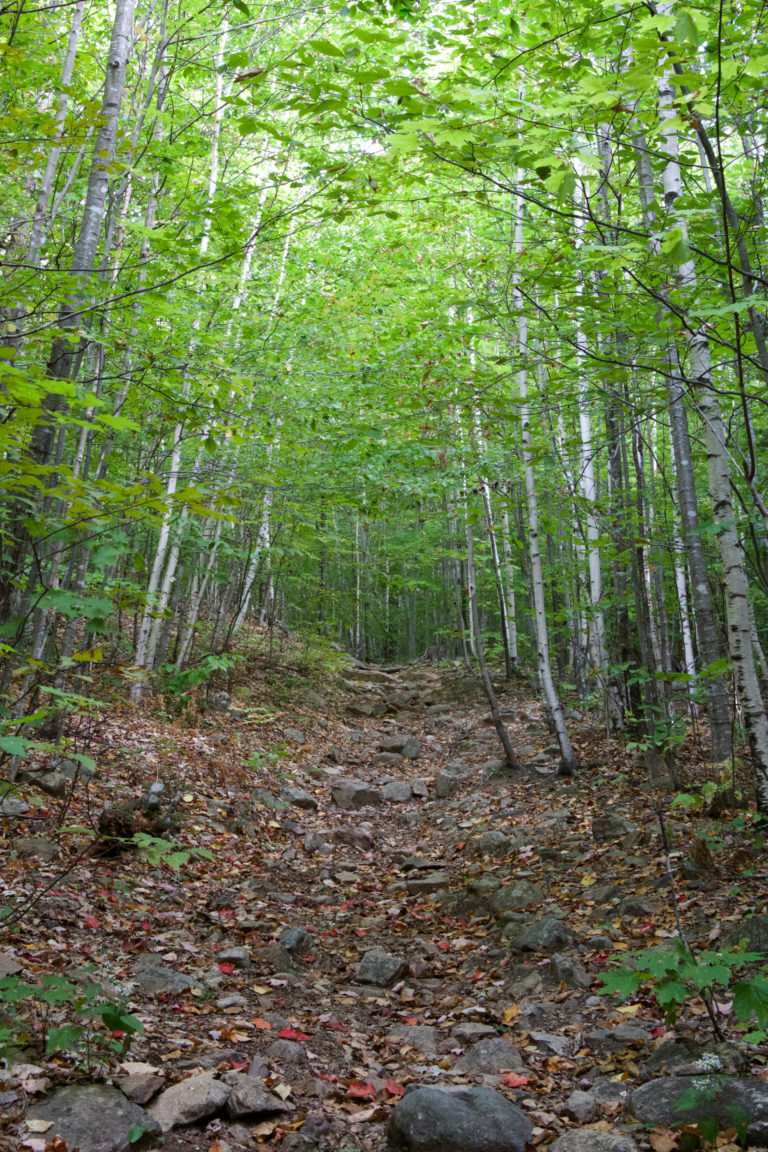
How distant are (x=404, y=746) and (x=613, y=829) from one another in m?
5.97

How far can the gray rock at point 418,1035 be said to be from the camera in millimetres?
3676

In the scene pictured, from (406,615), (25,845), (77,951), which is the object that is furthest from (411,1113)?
(406,615)

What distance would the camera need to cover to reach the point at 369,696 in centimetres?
1623

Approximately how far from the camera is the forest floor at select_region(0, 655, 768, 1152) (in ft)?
9.78

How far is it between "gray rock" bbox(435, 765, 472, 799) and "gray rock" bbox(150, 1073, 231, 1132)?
687 centimetres

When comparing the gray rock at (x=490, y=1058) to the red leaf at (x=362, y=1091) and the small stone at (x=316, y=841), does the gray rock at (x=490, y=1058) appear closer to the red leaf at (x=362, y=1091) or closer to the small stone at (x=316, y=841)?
the red leaf at (x=362, y=1091)

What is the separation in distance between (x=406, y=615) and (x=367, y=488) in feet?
64.1

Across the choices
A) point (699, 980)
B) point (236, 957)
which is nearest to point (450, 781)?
point (236, 957)

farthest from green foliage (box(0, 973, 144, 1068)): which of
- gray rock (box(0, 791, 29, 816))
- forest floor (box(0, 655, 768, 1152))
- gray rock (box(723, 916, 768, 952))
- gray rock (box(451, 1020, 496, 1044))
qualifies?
gray rock (box(723, 916, 768, 952))

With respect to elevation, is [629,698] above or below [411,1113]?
above

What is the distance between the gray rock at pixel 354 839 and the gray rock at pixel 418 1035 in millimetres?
3543

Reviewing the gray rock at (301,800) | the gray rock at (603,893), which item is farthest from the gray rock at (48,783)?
the gray rock at (603,893)

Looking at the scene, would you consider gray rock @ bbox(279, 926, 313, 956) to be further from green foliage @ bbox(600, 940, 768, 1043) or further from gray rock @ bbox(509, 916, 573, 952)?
green foliage @ bbox(600, 940, 768, 1043)

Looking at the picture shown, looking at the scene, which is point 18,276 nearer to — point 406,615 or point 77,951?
point 77,951
